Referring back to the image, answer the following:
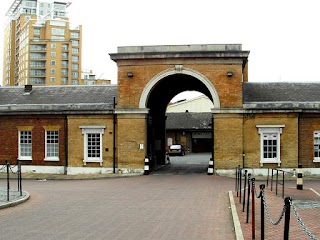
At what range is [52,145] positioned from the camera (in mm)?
28406

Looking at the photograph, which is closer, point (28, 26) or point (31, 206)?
point (31, 206)

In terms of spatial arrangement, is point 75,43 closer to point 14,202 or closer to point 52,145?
point 52,145

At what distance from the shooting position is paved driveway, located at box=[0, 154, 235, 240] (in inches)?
405

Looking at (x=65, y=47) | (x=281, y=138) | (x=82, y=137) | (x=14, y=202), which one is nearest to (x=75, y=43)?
(x=65, y=47)

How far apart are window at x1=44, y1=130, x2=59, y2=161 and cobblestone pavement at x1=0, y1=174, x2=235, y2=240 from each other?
757 centimetres

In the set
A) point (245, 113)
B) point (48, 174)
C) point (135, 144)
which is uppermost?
point (245, 113)

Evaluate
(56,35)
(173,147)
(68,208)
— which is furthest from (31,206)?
(56,35)

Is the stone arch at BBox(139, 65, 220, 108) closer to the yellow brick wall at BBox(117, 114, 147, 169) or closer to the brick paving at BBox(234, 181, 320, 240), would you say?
the yellow brick wall at BBox(117, 114, 147, 169)

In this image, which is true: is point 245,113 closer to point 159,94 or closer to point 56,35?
point 159,94

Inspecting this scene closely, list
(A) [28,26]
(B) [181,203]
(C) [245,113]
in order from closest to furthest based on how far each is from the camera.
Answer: (B) [181,203]
(C) [245,113]
(A) [28,26]

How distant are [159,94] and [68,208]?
60.6 ft

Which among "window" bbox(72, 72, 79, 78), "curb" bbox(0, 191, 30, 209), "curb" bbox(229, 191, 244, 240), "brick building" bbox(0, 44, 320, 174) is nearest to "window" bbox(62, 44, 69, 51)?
"window" bbox(72, 72, 79, 78)

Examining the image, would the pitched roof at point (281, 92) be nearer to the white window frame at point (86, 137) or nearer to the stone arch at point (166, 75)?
the stone arch at point (166, 75)

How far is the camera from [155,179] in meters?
24.2
